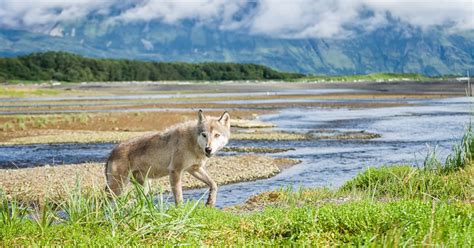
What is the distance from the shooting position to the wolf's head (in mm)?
14414

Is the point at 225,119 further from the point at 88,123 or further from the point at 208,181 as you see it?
the point at 88,123

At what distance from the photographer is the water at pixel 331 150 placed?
25078 mm

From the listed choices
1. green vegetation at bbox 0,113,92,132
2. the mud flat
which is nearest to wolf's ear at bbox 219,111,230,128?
the mud flat

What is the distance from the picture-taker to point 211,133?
47.8ft

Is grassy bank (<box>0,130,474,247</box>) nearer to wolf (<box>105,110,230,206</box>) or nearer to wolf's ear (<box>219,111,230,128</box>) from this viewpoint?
wolf (<box>105,110,230,206</box>)

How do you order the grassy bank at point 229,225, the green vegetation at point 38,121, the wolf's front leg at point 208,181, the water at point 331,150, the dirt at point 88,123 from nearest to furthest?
the grassy bank at point 229,225 → the wolf's front leg at point 208,181 → the water at point 331,150 → the dirt at point 88,123 → the green vegetation at point 38,121

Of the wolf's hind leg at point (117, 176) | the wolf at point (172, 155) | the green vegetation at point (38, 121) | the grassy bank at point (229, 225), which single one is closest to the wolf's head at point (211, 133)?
the wolf at point (172, 155)

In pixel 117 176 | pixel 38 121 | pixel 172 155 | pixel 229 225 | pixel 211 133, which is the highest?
pixel 211 133

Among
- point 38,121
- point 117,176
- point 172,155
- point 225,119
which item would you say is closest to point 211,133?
point 225,119

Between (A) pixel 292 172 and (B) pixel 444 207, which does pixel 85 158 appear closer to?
(A) pixel 292 172

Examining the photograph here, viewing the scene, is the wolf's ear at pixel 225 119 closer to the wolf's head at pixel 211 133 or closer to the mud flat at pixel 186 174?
the wolf's head at pixel 211 133

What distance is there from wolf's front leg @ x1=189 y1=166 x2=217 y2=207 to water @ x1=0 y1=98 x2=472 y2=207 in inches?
93.0

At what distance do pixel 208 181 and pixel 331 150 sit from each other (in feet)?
72.7

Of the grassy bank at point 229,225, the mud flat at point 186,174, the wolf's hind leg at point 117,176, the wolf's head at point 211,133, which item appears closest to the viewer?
the grassy bank at point 229,225
